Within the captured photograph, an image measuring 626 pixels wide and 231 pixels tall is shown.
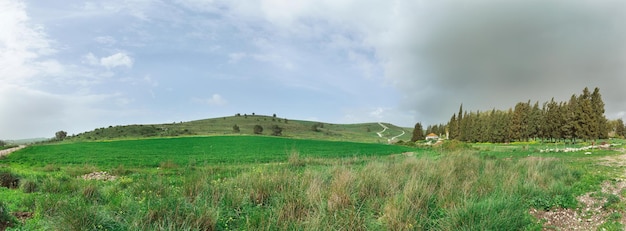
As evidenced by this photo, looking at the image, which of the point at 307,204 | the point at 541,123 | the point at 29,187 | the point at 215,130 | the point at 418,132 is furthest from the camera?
the point at 418,132

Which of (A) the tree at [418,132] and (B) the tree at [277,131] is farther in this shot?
(A) the tree at [418,132]

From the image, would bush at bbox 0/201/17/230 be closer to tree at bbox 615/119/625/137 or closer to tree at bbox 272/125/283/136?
tree at bbox 272/125/283/136

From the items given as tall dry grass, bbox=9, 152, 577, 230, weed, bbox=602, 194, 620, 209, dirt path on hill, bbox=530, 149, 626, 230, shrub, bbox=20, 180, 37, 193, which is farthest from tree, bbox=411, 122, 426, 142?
shrub, bbox=20, 180, 37, 193

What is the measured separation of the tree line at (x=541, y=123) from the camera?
56344 millimetres

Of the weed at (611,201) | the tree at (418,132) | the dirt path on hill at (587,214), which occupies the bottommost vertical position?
the dirt path on hill at (587,214)

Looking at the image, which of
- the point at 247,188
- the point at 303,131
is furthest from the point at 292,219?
the point at 303,131

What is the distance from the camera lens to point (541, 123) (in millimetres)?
71688

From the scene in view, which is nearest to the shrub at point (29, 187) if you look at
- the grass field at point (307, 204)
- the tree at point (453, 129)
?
the grass field at point (307, 204)

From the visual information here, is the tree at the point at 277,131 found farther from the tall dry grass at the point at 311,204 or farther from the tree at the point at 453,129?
the tall dry grass at the point at 311,204

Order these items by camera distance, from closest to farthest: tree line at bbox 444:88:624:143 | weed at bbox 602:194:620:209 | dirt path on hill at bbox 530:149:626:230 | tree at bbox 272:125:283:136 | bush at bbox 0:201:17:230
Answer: bush at bbox 0:201:17:230, dirt path on hill at bbox 530:149:626:230, weed at bbox 602:194:620:209, tree line at bbox 444:88:624:143, tree at bbox 272:125:283:136

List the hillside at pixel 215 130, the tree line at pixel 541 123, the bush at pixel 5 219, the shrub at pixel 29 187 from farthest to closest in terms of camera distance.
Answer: the hillside at pixel 215 130
the tree line at pixel 541 123
the shrub at pixel 29 187
the bush at pixel 5 219

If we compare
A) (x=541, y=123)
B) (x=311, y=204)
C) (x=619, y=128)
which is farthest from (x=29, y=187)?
(x=619, y=128)

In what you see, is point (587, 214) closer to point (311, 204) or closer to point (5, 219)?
point (311, 204)

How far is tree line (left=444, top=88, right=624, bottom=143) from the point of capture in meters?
56.3
